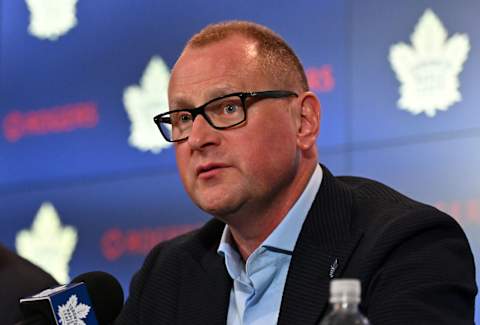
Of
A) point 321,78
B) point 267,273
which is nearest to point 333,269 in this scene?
point 267,273

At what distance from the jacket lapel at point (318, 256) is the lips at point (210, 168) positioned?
0.22 meters

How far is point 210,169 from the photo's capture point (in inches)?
74.9

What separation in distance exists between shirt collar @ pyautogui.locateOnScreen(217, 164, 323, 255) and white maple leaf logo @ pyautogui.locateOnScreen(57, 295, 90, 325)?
433 millimetres

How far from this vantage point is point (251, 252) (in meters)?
2.05

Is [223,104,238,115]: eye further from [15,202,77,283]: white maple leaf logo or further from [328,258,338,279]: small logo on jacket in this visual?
[15,202,77,283]: white maple leaf logo

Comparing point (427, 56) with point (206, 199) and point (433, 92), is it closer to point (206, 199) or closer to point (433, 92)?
point (433, 92)

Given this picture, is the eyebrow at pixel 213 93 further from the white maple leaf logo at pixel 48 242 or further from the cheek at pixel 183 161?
the white maple leaf logo at pixel 48 242

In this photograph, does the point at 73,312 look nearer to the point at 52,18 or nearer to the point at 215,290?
the point at 215,290

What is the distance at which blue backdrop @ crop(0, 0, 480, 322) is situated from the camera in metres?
2.68

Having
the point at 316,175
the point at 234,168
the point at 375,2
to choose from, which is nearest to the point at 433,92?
the point at 375,2

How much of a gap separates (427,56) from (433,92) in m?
0.11

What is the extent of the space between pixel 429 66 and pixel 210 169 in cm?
108

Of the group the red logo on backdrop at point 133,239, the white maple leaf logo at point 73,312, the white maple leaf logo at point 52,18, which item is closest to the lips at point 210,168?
the white maple leaf logo at point 73,312

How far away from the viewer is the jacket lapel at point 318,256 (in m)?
1.78
